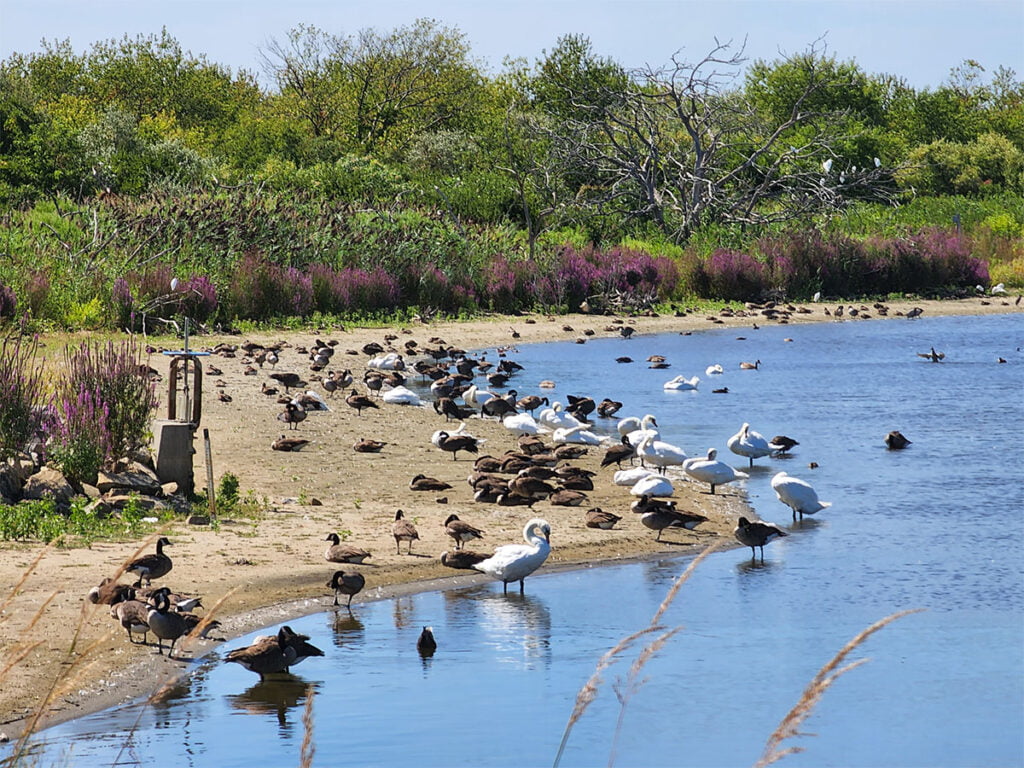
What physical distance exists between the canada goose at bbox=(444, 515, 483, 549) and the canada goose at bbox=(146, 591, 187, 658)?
365cm

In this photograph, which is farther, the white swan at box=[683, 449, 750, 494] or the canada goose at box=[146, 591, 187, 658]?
the white swan at box=[683, 449, 750, 494]

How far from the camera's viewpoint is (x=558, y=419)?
2077 centimetres

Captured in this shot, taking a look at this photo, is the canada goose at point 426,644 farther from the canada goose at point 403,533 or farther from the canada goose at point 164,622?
the canada goose at point 403,533

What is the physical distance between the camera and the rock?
12.6m

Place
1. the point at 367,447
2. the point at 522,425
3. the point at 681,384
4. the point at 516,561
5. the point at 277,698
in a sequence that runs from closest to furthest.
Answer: the point at 277,698, the point at 516,561, the point at 367,447, the point at 522,425, the point at 681,384

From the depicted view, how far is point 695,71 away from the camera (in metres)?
49.5

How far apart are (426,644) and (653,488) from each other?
5.60 meters

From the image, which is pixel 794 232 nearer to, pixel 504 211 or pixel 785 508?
pixel 504 211

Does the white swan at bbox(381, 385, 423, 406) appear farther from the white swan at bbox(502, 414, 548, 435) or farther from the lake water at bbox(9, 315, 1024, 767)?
the lake water at bbox(9, 315, 1024, 767)

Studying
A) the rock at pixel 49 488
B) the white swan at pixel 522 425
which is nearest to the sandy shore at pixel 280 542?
the white swan at pixel 522 425

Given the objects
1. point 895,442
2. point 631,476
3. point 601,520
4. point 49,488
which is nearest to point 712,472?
point 631,476

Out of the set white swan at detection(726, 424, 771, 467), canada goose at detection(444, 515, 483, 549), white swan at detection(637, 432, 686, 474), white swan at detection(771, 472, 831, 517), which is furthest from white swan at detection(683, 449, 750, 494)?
canada goose at detection(444, 515, 483, 549)

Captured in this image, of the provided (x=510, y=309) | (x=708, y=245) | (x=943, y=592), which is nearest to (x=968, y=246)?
(x=708, y=245)

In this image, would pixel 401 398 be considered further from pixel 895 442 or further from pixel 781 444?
pixel 895 442
